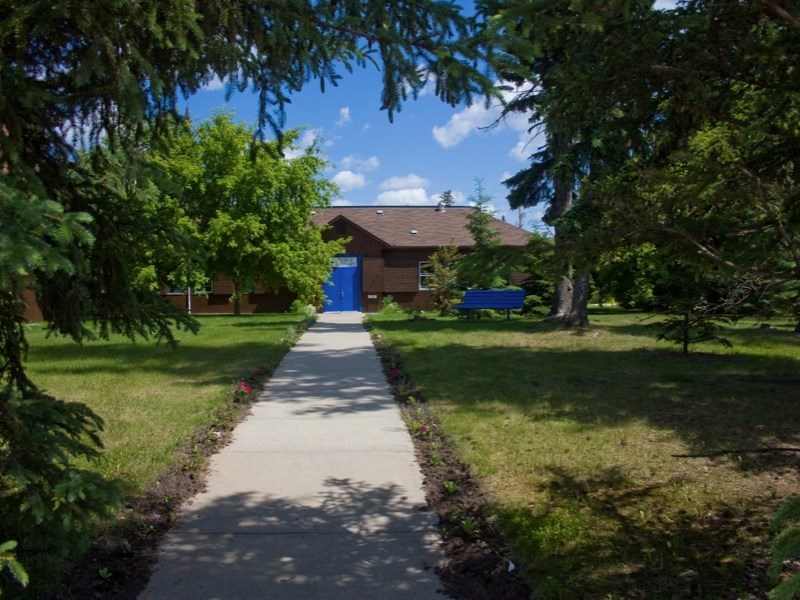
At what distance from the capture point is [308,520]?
4.84 meters

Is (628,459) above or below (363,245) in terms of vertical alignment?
below

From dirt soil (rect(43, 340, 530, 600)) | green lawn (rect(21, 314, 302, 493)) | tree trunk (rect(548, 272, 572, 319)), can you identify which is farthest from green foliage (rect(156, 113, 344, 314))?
dirt soil (rect(43, 340, 530, 600))

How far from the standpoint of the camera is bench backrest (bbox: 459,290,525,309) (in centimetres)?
2364

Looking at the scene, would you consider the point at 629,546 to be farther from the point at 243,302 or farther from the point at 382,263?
the point at 243,302

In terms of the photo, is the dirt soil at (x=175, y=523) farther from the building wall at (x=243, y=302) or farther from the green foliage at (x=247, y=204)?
the building wall at (x=243, y=302)

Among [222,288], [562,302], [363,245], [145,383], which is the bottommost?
[145,383]

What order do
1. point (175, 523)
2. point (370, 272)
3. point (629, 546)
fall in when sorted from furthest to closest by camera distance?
point (370, 272)
point (175, 523)
point (629, 546)

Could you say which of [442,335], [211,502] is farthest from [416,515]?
[442,335]

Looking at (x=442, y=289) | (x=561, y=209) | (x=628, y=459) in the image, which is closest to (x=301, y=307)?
(x=442, y=289)

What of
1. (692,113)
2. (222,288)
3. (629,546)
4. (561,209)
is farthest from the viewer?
(222,288)

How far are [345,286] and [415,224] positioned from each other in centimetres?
578

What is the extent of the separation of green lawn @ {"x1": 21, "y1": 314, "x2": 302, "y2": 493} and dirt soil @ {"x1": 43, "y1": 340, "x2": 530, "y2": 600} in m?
0.26

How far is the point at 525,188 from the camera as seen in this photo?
2058cm

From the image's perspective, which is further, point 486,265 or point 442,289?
point 442,289
